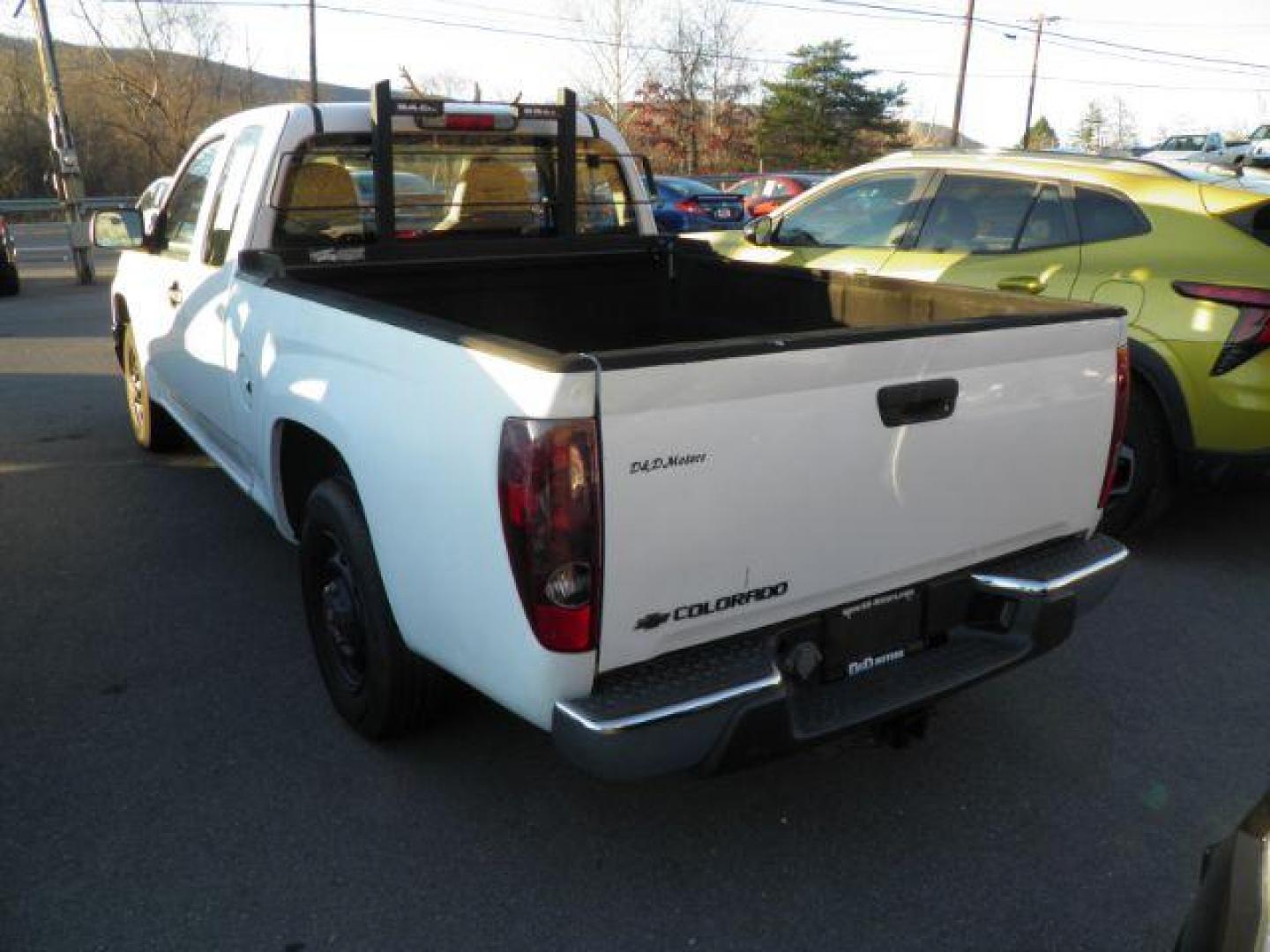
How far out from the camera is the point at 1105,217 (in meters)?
5.05

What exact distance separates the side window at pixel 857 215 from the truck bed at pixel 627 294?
72.7 inches

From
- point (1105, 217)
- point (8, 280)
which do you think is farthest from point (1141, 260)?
point (8, 280)

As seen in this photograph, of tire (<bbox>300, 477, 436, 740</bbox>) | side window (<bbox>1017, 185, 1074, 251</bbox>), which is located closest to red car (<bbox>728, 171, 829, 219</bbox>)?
side window (<bbox>1017, 185, 1074, 251</bbox>)

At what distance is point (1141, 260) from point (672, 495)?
3.60m

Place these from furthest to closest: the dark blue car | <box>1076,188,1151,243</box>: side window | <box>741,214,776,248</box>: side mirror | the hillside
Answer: the hillside → the dark blue car → <box>741,214,776,248</box>: side mirror → <box>1076,188,1151,243</box>: side window

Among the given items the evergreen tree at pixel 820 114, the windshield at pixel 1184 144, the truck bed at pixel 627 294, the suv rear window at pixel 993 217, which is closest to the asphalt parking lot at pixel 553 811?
the truck bed at pixel 627 294

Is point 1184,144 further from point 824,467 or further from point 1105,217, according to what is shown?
point 824,467

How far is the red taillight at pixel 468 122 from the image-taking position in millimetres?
4367

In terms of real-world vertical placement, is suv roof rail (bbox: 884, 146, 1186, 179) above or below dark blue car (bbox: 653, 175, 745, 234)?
above

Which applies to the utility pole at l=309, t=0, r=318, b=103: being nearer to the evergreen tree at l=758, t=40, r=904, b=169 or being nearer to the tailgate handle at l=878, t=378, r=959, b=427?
the evergreen tree at l=758, t=40, r=904, b=169

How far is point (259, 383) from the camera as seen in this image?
3.58 meters

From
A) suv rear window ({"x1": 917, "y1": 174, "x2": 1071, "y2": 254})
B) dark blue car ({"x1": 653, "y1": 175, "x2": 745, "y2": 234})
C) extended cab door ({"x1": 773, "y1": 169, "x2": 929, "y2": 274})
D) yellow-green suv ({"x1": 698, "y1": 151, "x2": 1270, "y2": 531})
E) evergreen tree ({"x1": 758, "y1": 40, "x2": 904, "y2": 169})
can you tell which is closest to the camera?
yellow-green suv ({"x1": 698, "y1": 151, "x2": 1270, "y2": 531})

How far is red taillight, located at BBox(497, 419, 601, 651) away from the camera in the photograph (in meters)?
2.08

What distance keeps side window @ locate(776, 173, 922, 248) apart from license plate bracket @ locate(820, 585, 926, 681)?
12.3ft
